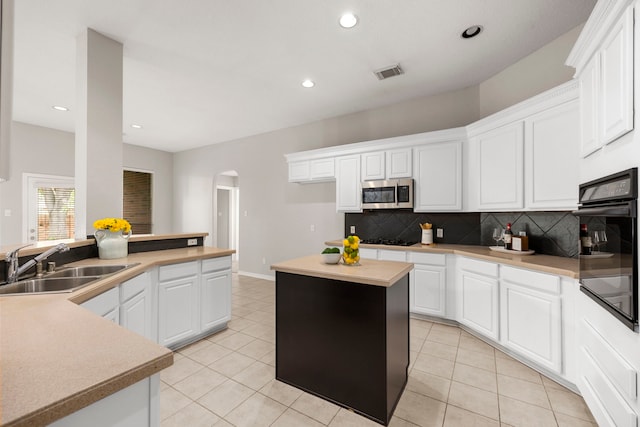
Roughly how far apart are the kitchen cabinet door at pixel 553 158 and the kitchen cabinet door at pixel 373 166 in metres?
1.68

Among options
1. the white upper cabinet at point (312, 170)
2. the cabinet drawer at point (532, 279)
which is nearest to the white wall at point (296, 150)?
the white upper cabinet at point (312, 170)

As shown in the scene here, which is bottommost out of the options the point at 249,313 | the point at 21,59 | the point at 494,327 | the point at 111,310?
the point at 249,313

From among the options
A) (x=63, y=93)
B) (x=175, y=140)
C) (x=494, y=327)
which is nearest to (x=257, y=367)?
(x=494, y=327)

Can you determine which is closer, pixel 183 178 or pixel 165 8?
pixel 165 8

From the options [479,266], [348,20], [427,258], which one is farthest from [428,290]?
[348,20]

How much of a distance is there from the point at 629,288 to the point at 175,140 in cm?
712

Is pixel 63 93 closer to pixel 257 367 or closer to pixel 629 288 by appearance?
pixel 257 367

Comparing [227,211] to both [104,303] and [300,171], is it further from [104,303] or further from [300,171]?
[104,303]

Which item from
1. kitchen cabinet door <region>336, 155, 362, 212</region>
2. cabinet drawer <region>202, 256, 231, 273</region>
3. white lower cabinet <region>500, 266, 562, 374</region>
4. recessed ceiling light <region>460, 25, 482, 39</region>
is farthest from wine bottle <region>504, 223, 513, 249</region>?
cabinet drawer <region>202, 256, 231, 273</region>

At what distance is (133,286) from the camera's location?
2.05 m

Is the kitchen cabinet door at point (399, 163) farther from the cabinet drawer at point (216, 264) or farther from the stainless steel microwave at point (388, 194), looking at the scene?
the cabinet drawer at point (216, 264)

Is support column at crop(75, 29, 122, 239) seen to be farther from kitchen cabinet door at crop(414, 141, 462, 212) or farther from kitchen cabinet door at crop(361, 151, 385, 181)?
kitchen cabinet door at crop(414, 141, 462, 212)

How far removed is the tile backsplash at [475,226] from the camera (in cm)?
265

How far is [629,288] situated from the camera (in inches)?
50.9
